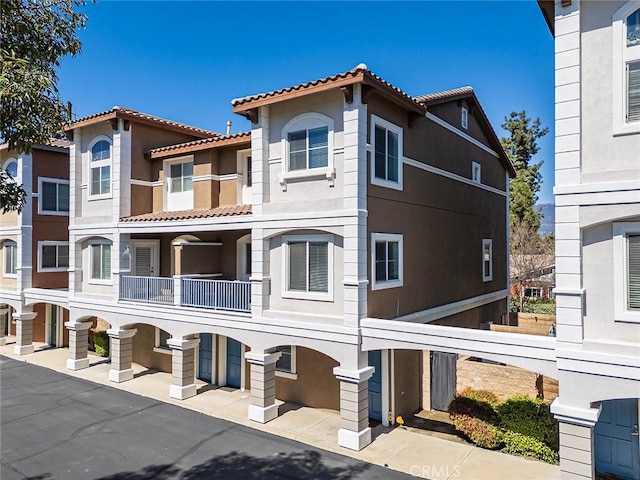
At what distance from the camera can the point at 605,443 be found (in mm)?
10352

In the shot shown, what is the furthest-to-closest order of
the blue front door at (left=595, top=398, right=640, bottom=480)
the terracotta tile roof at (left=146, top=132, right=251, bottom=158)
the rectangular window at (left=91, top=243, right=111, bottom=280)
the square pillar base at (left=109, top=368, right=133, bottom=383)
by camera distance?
the rectangular window at (left=91, top=243, right=111, bottom=280) → the square pillar base at (left=109, top=368, right=133, bottom=383) → the terracotta tile roof at (left=146, top=132, right=251, bottom=158) → the blue front door at (left=595, top=398, right=640, bottom=480)

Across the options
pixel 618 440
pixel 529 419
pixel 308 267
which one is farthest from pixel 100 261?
pixel 618 440

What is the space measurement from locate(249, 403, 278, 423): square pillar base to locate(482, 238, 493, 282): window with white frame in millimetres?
11132

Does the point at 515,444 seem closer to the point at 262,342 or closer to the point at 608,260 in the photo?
the point at 608,260

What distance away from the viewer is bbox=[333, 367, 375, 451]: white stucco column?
11.4m

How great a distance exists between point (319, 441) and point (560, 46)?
10688 mm

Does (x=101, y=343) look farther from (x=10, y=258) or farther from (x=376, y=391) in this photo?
(x=376, y=391)

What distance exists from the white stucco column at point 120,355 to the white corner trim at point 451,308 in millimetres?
10582

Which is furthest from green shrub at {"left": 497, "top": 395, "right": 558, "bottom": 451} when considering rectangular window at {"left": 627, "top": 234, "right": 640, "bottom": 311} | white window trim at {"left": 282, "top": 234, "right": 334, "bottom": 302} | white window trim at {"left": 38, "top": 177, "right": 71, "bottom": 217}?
white window trim at {"left": 38, "top": 177, "right": 71, "bottom": 217}

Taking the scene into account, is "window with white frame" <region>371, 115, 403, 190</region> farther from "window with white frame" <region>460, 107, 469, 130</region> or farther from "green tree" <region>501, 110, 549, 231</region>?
"green tree" <region>501, 110, 549, 231</region>

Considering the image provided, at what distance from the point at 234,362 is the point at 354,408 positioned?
6851mm

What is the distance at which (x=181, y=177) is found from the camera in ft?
58.2

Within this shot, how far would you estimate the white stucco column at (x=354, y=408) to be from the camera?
37.4 ft

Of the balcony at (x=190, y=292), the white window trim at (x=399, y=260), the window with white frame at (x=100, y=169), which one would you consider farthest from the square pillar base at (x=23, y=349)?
the white window trim at (x=399, y=260)
